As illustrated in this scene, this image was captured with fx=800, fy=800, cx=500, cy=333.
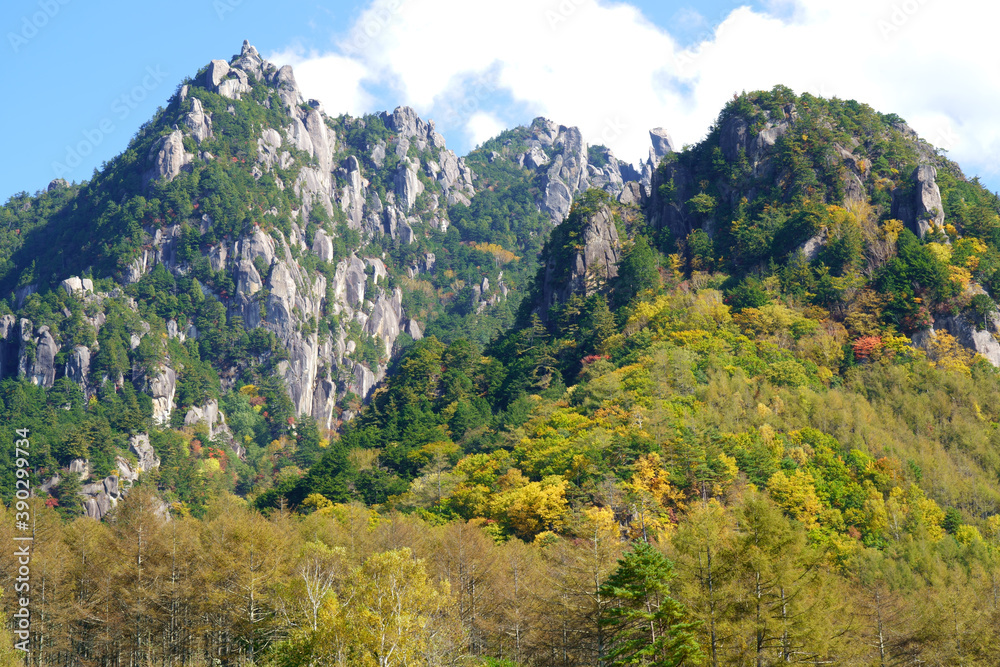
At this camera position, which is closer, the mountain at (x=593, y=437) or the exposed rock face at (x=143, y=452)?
the mountain at (x=593, y=437)

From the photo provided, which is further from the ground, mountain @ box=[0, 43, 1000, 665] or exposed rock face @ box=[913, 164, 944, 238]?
exposed rock face @ box=[913, 164, 944, 238]

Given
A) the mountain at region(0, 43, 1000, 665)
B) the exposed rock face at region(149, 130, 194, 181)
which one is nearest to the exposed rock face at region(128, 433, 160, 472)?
the mountain at region(0, 43, 1000, 665)

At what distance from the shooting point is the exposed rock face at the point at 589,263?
10594cm

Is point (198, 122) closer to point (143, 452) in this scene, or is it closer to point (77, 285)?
point (77, 285)

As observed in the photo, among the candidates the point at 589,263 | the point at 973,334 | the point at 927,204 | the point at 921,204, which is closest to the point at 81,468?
the point at 589,263

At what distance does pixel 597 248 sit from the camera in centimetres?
10794

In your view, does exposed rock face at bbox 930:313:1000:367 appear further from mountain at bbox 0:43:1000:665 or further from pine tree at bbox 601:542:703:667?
pine tree at bbox 601:542:703:667

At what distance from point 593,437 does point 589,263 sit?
44.1 metres

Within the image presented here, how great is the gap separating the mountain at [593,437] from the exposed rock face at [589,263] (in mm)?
390

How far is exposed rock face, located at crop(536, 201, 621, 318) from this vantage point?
348 ft

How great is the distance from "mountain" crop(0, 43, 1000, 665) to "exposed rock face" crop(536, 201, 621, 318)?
39 cm

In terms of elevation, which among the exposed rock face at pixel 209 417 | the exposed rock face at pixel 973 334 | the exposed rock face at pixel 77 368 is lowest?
the exposed rock face at pixel 973 334

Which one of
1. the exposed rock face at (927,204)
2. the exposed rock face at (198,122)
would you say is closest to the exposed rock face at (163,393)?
the exposed rock face at (198,122)

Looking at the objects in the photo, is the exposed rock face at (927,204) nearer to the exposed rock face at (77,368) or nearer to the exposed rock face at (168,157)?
the exposed rock face at (77,368)
